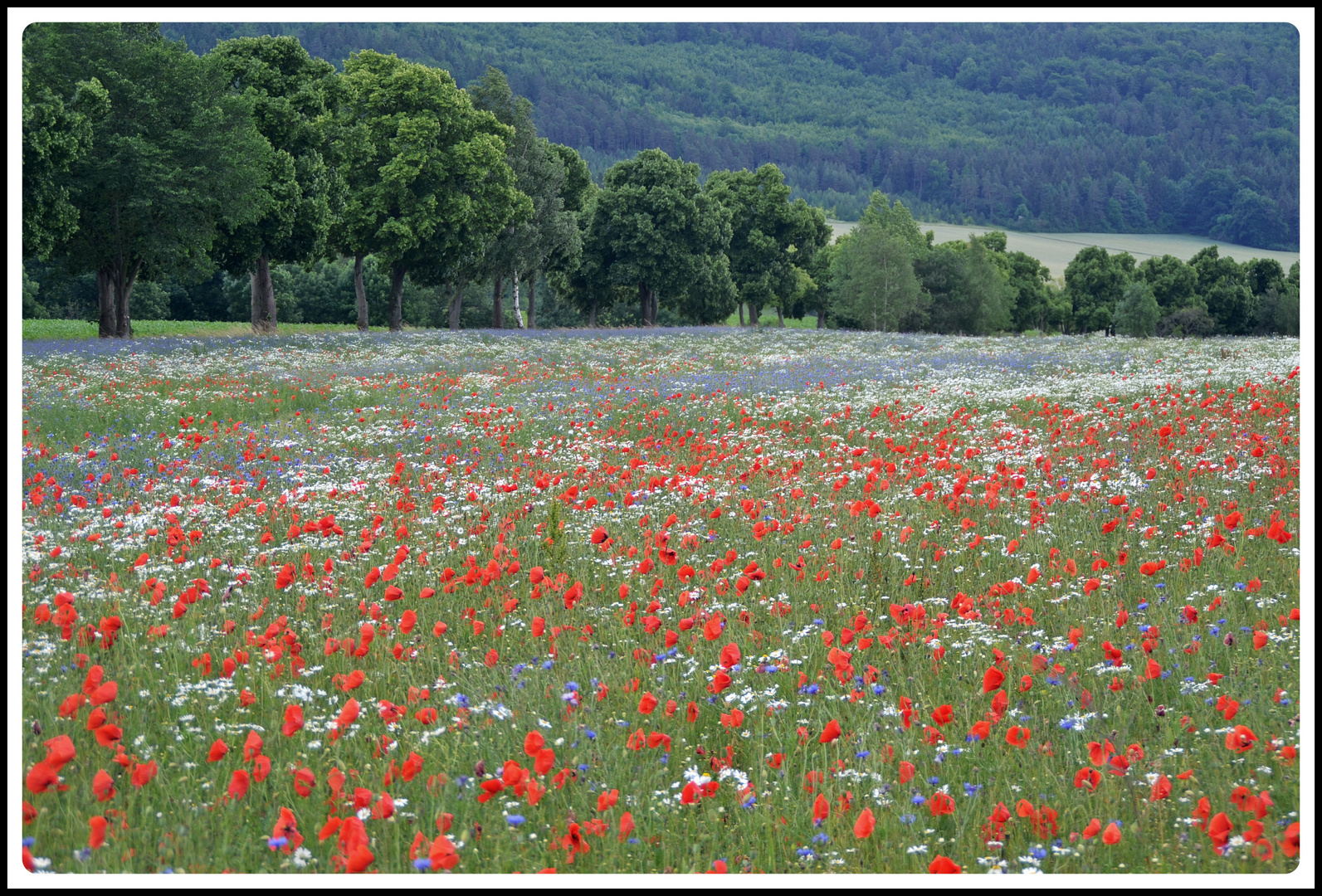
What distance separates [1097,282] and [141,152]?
3644 inches

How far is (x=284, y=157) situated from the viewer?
106 feet

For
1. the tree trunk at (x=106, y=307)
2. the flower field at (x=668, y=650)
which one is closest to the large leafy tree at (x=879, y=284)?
the tree trunk at (x=106, y=307)

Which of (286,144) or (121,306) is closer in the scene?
(121,306)

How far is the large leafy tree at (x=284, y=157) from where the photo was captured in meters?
32.5

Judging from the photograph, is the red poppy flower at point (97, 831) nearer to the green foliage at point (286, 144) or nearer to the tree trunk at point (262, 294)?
the green foliage at point (286, 144)

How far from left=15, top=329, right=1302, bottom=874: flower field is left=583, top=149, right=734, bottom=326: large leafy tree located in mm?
46050

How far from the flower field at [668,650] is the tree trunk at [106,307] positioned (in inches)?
618

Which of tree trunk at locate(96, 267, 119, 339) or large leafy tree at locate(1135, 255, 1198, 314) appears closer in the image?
tree trunk at locate(96, 267, 119, 339)

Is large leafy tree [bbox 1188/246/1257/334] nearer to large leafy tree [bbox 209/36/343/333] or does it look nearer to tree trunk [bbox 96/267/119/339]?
large leafy tree [bbox 209/36/343/333]

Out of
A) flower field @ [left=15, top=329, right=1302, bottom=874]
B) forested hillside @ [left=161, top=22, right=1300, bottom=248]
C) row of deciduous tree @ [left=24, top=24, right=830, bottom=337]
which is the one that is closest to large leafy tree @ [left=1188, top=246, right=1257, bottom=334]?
A: forested hillside @ [left=161, top=22, right=1300, bottom=248]

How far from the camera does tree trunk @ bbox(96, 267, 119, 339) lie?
24.9 m

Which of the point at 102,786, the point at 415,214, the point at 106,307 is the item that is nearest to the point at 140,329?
the point at 106,307

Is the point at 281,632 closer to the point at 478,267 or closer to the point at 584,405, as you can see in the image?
the point at 584,405

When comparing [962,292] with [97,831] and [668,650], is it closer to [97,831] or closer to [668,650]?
[668,650]
